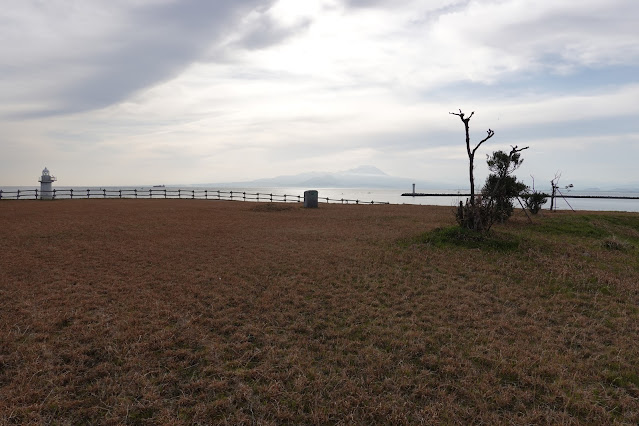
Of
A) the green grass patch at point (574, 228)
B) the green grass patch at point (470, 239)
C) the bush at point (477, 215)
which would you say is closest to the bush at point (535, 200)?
the green grass patch at point (574, 228)

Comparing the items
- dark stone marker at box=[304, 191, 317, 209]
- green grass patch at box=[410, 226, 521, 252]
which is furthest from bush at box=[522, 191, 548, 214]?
dark stone marker at box=[304, 191, 317, 209]

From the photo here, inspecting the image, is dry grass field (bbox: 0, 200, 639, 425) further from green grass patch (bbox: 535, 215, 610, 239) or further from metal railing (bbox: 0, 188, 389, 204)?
metal railing (bbox: 0, 188, 389, 204)

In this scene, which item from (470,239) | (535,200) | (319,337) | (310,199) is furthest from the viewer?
(310,199)

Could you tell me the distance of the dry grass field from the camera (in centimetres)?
371

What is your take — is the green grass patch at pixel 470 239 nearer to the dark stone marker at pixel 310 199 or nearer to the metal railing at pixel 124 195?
the dark stone marker at pixel 310 199

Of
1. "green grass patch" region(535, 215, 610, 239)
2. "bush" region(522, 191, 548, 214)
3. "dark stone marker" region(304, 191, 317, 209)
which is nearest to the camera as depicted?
"green grass patch" region(535, 215, 610, 239)

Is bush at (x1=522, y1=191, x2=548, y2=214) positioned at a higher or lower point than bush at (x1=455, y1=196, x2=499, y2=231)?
higher

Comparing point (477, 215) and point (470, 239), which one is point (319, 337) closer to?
point (470, 239)

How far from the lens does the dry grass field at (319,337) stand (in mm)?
3709

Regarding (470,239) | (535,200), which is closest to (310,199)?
(535,200)

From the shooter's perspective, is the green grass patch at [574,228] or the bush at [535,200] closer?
the green grass patch at [574,228]

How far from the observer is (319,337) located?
5.39 meters

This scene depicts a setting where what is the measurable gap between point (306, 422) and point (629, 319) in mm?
6377

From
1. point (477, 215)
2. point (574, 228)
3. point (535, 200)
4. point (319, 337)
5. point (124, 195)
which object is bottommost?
point (319, 337)
